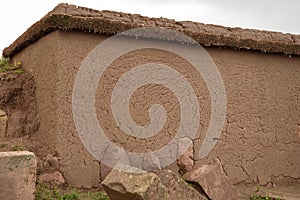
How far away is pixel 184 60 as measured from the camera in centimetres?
645

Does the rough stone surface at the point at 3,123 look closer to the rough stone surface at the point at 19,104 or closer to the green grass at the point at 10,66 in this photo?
the rough stone surface at the point at 19,104

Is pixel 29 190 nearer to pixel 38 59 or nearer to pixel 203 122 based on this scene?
pixel 38 59

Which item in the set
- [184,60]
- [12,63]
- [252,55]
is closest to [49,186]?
[184,60]

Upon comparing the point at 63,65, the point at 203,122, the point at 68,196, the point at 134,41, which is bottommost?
the point at 68,196

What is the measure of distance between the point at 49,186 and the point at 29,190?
2.31ft

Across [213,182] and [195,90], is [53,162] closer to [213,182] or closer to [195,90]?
[213,182]

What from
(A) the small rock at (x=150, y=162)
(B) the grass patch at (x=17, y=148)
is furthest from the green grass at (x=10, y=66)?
(A) the small rock at (x=150, y=162)

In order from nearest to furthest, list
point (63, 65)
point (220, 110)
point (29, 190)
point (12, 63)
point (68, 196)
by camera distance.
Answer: point (29, 190), point (68, 196), point (63, 65), point (220, 110), point (12, 63)

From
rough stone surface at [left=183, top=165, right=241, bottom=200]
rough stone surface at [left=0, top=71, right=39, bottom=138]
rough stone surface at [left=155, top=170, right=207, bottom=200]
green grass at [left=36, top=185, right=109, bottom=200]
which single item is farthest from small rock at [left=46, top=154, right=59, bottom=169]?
rough stone surface at [left=183, top=165, right=241, bottom=200]

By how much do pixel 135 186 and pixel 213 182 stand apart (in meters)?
1.40

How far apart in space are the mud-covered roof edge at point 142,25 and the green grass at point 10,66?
0.68 ft

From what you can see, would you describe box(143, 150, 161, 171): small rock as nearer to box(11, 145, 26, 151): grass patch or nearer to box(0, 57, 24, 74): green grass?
box(11, 145, 26, 151): grass patch

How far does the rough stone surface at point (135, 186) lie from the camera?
4473 millimetres

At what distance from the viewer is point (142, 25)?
6.14 metres
